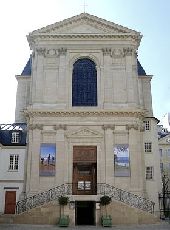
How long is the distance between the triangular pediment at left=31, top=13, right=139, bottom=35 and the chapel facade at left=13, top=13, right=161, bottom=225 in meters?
0.10

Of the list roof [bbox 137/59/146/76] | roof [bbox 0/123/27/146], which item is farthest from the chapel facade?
roof [bbox 0/123/27/146]

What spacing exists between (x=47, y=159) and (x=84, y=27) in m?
14.5

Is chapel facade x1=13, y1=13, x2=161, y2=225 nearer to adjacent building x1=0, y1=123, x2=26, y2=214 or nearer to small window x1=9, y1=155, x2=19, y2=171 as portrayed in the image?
adjacent building x1=0, y1=123, x2=26, y2=214

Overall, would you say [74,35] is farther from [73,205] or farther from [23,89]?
[73,205]

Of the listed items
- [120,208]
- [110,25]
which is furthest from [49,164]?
[110,25]

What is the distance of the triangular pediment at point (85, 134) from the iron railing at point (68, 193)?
4856 mm

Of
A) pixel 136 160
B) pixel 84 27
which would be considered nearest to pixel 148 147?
pixel 136 160

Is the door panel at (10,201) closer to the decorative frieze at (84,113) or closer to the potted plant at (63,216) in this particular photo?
the potted plant at (63,216)

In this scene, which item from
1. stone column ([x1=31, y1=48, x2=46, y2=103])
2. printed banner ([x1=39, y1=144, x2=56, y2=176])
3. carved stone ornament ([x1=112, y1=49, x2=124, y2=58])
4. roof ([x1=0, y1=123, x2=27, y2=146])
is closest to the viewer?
printed banner ([x1=39, y1=144, x2=56, y2=176])

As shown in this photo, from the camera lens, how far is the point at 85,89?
3569cm

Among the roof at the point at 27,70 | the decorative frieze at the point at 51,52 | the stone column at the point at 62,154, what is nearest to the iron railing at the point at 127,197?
the stone column at the point at 62,154

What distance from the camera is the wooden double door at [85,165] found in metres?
32.6

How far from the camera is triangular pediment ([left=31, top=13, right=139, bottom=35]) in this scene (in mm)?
36875

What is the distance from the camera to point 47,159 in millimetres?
32406
